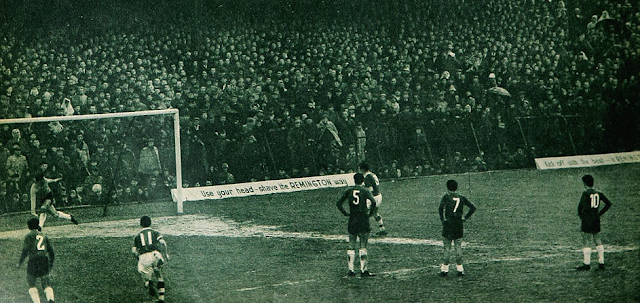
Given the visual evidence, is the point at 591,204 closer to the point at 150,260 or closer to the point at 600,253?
the point at 600,253

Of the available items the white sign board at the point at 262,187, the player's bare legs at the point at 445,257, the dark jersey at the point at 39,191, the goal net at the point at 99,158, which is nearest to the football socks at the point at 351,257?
the player's bare legs at the point at 445,257

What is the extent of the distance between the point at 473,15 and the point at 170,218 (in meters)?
8.51

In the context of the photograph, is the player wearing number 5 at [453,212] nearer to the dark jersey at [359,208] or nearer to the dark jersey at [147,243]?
the dark jersey at [359,208]

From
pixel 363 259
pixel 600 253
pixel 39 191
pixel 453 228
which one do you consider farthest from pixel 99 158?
pixel 600 253

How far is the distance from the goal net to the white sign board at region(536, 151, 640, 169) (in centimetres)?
933

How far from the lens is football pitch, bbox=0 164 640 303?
1047 centimetres

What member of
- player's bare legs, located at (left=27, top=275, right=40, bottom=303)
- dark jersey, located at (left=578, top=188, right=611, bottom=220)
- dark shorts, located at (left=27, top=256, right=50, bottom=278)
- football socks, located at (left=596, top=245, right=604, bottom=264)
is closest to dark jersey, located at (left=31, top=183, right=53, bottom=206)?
player's bare legs, located at (left=27, top=275, right=40, bottom=303)

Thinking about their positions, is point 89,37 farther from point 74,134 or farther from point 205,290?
point 205,290

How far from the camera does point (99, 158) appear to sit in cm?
1556

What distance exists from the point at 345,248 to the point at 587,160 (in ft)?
26.5

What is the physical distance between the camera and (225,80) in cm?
1752

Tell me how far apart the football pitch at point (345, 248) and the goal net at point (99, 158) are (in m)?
A: 0.39

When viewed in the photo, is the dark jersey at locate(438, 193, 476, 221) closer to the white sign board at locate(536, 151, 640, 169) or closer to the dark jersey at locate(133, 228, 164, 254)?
the dark jersey at locate(133, 228, 164, 254)

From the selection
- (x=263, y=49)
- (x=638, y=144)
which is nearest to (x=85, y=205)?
(x=263, y=49)
